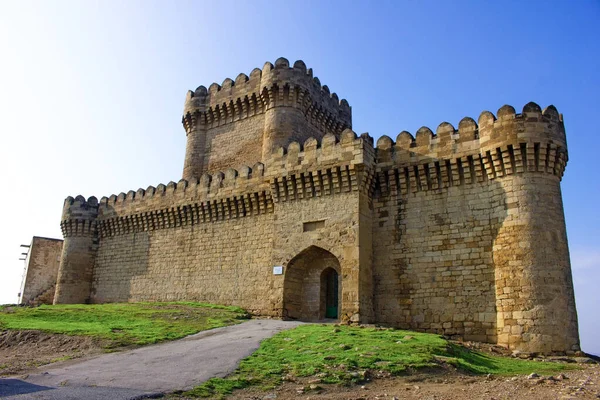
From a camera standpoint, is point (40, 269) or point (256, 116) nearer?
point (256, 116)

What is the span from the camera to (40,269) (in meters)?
28.0

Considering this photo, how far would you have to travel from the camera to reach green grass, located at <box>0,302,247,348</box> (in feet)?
42.6

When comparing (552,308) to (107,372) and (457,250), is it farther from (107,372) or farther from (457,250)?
(107,372)

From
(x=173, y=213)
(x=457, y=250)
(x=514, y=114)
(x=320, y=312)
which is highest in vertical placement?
(x=514, y=114)

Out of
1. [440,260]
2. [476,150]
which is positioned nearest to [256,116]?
[476,150]

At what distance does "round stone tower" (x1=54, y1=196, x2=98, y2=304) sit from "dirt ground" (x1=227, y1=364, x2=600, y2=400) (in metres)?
18.8

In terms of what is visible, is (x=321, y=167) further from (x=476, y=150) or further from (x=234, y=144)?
(x=234, y=144)

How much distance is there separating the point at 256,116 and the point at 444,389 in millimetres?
18200

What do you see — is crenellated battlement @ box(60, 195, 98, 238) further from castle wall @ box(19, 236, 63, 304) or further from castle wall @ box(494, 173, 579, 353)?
castle wall @ box(494, 173, 579, 353)

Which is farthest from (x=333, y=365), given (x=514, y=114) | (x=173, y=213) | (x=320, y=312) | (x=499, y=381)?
(x=173, y=213)

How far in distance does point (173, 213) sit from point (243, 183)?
402 cm

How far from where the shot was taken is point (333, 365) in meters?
8.76

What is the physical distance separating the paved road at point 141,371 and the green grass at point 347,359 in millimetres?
459

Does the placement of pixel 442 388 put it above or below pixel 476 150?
below
